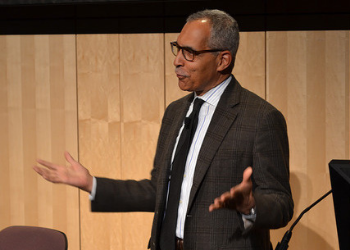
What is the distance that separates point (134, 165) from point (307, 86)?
59.4 inches

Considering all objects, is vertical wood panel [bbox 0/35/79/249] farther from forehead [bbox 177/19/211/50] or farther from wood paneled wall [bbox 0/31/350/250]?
forehead [bbox 177/19/211/50]

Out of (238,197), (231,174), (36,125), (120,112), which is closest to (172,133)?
(231,174)

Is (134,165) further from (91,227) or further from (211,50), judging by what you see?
(211,50)

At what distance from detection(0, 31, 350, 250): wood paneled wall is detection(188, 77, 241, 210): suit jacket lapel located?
177cm

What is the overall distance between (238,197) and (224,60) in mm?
775

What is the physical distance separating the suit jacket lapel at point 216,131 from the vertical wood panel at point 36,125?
7.48ft

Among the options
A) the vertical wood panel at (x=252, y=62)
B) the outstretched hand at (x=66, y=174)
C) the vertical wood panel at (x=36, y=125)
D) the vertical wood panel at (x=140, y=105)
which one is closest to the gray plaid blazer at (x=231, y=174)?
the outstretched hand at (x=66, y=174)

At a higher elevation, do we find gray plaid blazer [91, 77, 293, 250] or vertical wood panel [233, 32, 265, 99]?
vertical wood panel [233, 32, 265, 99]

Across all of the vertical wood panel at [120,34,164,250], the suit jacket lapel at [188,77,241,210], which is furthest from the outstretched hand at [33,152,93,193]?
the vertical wood panel at [120,34,164,250]

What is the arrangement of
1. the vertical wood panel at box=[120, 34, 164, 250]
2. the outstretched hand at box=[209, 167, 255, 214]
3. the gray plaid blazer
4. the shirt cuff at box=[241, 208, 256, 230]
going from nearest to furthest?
Answer: the outstretched hand at box=[209, 167, 255, 214]
the shirt cuff at box=[241, 208, 256, 230]
the gray plaid blazer
the vertical wood panel at box=[120, 34, 164, 250]

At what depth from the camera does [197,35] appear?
2111 millimetres

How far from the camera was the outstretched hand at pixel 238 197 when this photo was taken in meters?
1.51

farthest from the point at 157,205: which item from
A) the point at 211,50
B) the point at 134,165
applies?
the point at 134,165

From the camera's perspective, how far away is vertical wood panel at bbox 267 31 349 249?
3.74 metres
